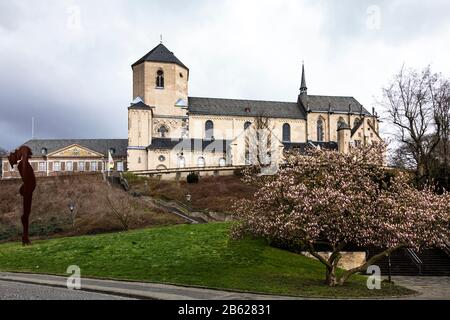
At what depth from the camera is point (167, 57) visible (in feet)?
278

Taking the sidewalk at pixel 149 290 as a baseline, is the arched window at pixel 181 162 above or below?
above

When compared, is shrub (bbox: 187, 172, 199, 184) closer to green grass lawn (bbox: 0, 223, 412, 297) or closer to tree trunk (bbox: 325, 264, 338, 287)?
green grass lawn (bbox: 0, 223, 412, 297)

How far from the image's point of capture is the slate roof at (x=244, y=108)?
87306 millimetres

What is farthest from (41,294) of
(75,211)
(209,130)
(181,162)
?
(209,130)

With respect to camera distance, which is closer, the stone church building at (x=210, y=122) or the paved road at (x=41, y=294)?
the paved road at (x=41, y=294)

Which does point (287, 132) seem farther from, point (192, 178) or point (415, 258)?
point (415, 258)

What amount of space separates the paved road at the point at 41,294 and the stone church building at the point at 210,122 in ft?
185

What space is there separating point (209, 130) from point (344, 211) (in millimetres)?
66748

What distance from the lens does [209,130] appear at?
85.8 meters

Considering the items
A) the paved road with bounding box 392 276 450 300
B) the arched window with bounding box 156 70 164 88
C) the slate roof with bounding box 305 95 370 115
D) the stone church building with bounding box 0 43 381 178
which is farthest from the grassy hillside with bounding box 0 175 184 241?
the slate roof with bounding box 305 95 370 115

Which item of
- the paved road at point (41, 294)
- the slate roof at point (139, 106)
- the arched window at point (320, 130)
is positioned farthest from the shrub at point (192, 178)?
the paved road at point (41, 294)

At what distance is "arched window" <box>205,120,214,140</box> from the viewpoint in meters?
84.8

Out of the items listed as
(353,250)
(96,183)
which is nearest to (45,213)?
(96,183)

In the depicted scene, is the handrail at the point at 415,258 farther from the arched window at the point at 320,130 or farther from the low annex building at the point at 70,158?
the arched window at the point at 320,130
